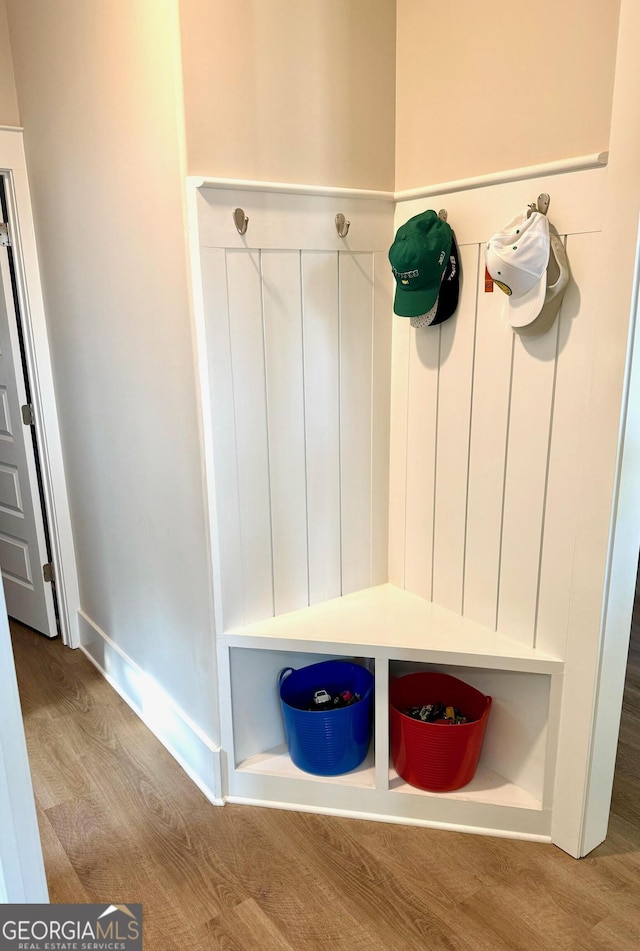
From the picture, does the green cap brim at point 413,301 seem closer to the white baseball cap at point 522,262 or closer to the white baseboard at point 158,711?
the white baseball cap at point 522,262

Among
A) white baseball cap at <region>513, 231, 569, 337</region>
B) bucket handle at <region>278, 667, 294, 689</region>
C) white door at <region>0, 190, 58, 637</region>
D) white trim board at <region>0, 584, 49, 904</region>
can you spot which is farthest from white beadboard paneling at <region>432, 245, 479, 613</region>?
white door at <region>0, 190, 58, 637</region>

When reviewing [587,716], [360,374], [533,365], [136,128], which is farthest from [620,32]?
[587,716]

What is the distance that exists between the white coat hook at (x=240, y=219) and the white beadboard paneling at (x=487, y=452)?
615 mm

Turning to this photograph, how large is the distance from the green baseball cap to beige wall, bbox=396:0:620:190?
0.51 feet

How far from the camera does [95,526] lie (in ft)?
9.08

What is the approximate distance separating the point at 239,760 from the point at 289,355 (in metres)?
1.23

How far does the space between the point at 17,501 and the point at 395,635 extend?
1.87 metres

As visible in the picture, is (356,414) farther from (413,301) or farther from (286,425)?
(413,301)

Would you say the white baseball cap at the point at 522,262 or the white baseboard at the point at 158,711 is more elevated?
the white baseball cap at the point at 522,262

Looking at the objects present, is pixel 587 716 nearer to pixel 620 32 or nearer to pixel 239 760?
pixel 239 760

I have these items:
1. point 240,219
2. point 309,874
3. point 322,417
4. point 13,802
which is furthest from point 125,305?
point 309,874

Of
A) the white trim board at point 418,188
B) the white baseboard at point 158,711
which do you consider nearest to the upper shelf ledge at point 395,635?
the white baseboard at point 158,711

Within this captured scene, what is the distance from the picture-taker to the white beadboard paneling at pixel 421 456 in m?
2.10

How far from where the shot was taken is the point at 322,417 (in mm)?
2109
